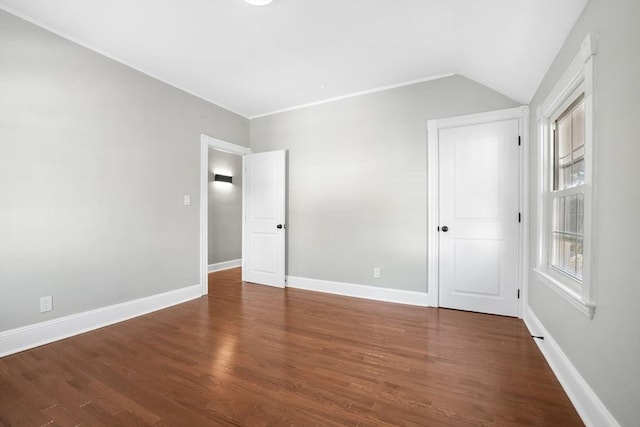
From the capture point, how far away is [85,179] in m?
2.61

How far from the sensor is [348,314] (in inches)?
120

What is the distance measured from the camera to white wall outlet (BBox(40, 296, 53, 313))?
234cm

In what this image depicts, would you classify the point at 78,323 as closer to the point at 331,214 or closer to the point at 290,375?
the point at 290,375

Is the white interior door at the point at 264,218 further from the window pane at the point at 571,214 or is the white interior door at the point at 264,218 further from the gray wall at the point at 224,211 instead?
the window pane at the point at 571,214

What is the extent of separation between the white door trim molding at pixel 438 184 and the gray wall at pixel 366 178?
0.25 ft

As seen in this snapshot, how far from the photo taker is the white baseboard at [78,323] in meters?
2.18

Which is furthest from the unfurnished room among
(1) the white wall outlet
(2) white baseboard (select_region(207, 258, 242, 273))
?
(2) white baseboard (select_region(207, 258, 242, 273))

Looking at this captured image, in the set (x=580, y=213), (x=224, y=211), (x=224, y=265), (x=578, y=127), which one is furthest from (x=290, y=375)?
(x=224, y=211)

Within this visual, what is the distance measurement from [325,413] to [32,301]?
260 cm

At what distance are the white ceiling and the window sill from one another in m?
1.69

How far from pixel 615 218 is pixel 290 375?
1.99m

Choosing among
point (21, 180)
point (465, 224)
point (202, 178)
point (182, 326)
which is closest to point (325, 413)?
point (182, 326)

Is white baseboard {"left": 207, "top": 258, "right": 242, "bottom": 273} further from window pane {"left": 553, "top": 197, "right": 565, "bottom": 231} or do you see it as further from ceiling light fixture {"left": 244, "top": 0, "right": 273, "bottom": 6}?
window pane {"left": 553, "top": 197, "right": 565, "bottom": 231}

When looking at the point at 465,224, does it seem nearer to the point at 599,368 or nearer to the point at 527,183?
the point at 527,183
